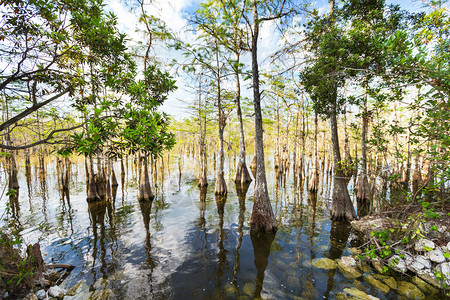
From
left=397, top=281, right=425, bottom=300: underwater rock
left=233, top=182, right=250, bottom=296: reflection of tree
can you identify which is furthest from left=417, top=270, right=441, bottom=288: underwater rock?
left=233, top=182, right=250, bottom=296: reflection of tree

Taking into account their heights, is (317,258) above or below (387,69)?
below

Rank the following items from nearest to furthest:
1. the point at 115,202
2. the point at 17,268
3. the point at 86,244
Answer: the point at 17,268 < the point at 86,244 < the point at 115,202

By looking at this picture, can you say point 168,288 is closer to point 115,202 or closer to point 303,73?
point 303,73

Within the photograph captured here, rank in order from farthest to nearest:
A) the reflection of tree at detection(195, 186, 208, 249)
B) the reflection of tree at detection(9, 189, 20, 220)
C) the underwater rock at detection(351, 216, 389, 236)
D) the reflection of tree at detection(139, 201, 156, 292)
Result: 1. the reflection of tree at detection(9, 189, 20, 220)
2. the reflection of tree at detection(195, 186, 208, 249)
3. the underwater rock at detection(351, 216, 389, 236)
4. the reflection of tree at detection(139, 201, 156, 292)

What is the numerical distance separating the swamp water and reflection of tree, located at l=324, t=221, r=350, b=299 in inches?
1.2

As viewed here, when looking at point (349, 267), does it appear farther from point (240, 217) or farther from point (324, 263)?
point (240, 217)

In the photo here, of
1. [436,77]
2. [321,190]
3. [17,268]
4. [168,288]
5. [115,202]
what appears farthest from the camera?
[321,190]

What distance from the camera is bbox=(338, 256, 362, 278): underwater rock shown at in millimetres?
5077

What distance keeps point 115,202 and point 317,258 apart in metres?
12.1

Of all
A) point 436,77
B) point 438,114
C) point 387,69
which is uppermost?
point 387,69

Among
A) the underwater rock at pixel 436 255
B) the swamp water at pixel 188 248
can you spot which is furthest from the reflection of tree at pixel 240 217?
the underwater rock at pixel 436 255

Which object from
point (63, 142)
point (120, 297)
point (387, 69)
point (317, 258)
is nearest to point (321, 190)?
point (317, 258)

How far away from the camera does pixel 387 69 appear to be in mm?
4418

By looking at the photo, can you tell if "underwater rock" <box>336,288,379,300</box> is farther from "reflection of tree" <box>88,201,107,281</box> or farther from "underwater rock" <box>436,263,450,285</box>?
"reflection of tree" <box>88,201,107,281</box>
